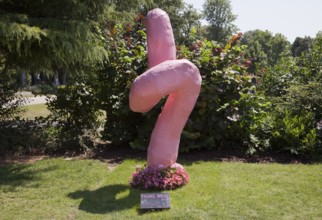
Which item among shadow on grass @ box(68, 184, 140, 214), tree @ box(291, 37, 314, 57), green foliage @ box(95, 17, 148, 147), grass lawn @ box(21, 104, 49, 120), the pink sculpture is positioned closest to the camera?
shadow on grass @ box(68, 184, 140, 214)

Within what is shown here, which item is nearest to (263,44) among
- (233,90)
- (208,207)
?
(233,90)

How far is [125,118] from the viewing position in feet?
27.3

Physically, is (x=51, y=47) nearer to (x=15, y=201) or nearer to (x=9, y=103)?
(x=15, y=201)

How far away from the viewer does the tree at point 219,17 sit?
54531mm

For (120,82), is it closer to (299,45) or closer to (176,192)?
(176,192)

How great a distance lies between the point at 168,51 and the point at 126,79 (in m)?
3.16

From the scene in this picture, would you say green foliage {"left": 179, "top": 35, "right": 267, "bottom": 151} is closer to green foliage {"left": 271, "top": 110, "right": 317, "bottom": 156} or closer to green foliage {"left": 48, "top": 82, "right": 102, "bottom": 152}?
green foliage {"left": 271, "top": 110, "right": 317, "bottom": 156}

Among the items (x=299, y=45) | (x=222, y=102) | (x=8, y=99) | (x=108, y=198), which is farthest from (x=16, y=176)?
(x=299, y=45)

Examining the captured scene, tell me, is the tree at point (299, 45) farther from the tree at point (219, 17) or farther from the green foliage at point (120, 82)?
the green foliage at point (120, 82)

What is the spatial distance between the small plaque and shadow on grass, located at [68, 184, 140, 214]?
10.1 inches

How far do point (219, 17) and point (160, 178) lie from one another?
5294 centimetres

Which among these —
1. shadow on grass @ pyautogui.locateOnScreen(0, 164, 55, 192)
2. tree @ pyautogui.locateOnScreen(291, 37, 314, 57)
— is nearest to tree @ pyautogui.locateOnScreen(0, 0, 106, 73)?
shadow on grass @ pyautogui.locateOnScreen(0, 164, 55, 192)

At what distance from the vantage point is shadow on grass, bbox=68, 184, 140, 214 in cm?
452

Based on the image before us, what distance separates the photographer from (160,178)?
5160mm
